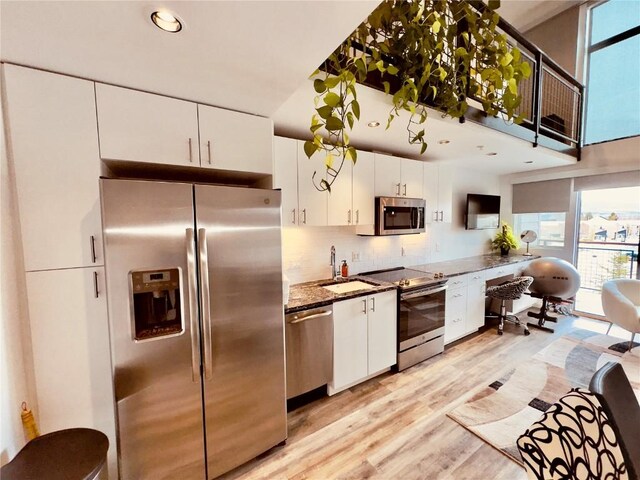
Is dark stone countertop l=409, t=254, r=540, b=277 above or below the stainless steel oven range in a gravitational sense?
above

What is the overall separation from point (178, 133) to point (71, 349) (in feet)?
4.34

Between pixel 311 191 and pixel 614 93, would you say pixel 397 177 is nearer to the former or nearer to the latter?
pixel 311 191

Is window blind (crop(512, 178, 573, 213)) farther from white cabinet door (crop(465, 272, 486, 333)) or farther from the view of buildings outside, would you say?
white cabinet door (crop(465, 272, 486, 333))

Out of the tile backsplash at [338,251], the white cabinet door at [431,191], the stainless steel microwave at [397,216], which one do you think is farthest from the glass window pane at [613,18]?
the tile backsplash at [338,251]

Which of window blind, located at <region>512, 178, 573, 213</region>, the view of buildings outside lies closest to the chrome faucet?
window blind, located at <region>512, 178, 573, 213</region>

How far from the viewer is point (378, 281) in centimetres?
287

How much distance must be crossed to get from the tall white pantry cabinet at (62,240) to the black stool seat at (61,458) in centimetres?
21

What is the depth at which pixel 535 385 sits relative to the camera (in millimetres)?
2578

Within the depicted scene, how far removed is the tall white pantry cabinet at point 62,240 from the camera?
4.16 feet

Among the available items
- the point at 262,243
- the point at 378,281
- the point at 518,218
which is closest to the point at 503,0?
the point at 518,218

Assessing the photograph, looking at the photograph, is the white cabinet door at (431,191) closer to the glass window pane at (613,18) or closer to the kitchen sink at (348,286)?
the kitchen sink at (348,286)

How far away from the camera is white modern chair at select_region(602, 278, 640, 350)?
3045 mm

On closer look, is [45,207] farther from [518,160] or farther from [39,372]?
[518,160]

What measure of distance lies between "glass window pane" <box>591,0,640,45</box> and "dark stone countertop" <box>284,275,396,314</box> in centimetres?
545
